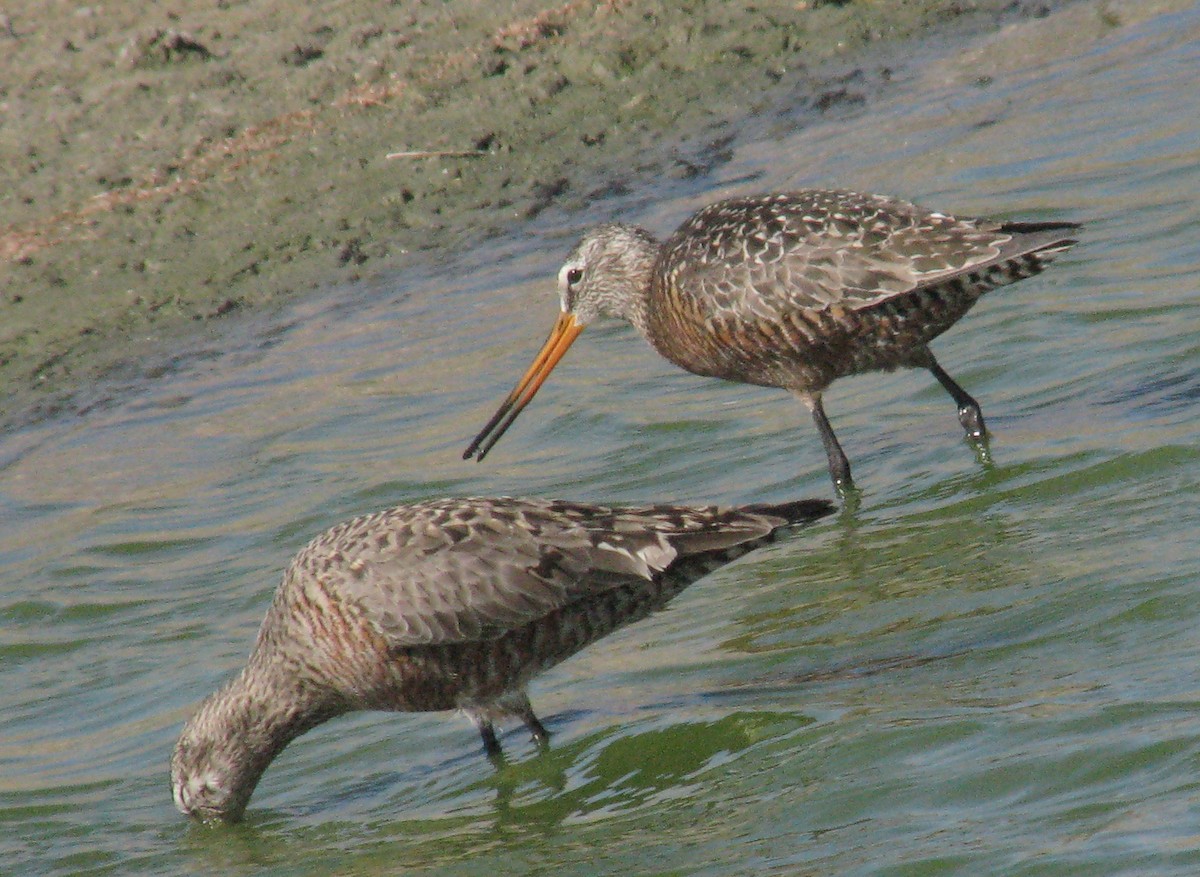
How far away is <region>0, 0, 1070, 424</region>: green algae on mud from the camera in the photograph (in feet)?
34.0

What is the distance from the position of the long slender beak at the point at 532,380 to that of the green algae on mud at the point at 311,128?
2.16 metres

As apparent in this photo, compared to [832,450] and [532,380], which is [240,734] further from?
[532,380]

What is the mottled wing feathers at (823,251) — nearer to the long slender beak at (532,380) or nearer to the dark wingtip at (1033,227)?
the dark wingtip at (1033,227)

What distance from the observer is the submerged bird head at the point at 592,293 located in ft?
27.4

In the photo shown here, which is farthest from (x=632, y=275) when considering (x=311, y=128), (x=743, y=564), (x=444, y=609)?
(x=311, y=128)

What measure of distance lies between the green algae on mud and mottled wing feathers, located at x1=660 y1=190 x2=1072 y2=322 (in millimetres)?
3283

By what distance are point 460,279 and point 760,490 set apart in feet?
9.91

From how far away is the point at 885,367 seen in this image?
25.3 feet

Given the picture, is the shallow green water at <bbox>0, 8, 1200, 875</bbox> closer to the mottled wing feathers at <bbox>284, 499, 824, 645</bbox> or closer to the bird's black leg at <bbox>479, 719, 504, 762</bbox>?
the bird's black leg at <bbox>479, 719, 504, 762</bbox>

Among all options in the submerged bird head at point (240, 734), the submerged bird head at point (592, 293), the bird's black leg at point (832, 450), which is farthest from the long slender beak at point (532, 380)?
the submerged bird head at point (240, 734)

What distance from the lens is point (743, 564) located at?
7312mm

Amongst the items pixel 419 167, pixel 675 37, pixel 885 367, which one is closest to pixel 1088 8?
pixel 675 37

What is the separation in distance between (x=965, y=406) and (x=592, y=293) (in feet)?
5.34

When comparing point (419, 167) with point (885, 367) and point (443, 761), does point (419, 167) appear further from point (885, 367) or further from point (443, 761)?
point (443, 761)
